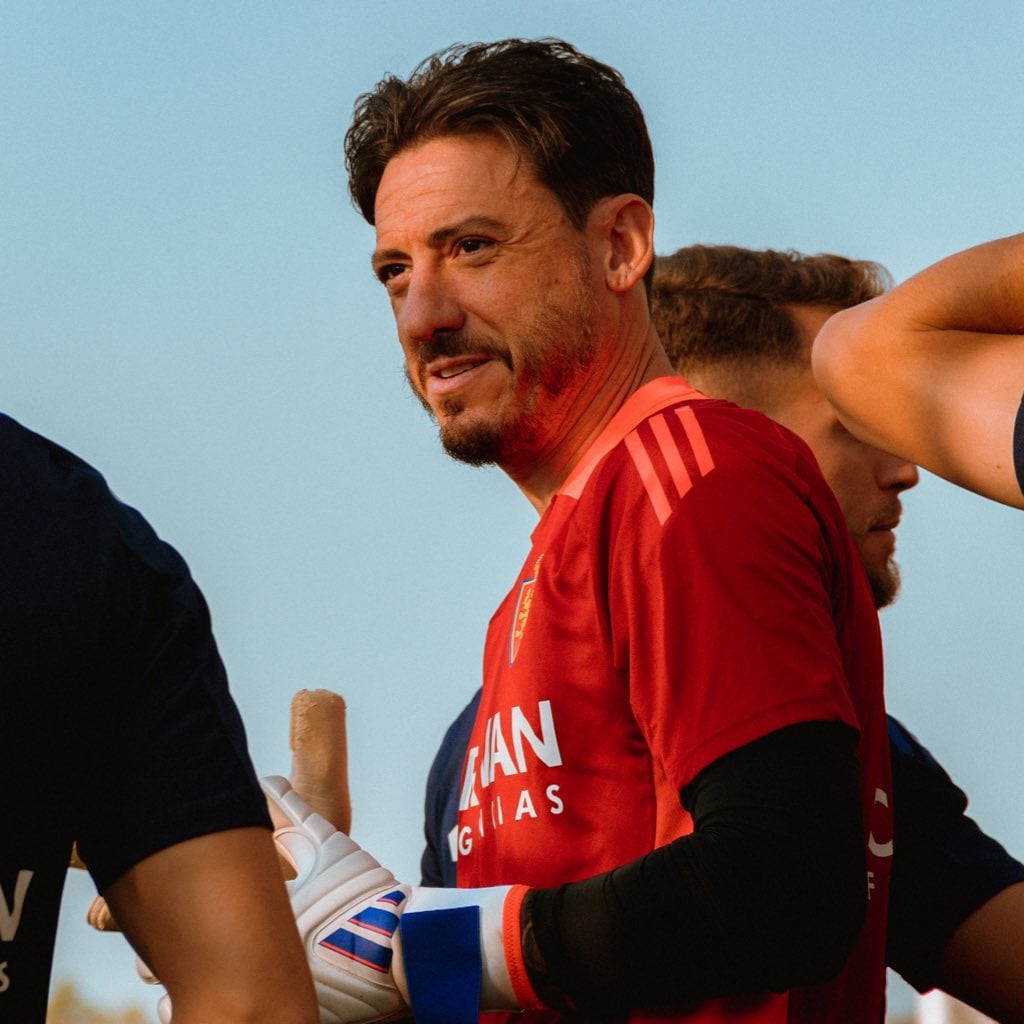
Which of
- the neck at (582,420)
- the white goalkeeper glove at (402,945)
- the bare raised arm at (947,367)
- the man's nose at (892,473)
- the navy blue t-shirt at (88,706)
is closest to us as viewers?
the navy blue t-shirt at (88,706)

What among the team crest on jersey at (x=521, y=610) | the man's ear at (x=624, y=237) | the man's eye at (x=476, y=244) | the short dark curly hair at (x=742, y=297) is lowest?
the team crest on jersey at (x=521, y=610)

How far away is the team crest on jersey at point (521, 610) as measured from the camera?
2104 millimetres

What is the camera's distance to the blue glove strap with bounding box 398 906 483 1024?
190 cm

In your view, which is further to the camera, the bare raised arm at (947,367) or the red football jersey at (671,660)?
the red football jersey at (671,660)

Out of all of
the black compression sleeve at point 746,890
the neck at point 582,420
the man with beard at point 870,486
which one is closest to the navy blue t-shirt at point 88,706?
the black compression sleeve at point 746,890

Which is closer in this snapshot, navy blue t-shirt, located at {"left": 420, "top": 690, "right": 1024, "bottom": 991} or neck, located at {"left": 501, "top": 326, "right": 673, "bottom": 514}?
neck, located at {"left": 501, "top": 326, "right": 673, "bottom": 514}

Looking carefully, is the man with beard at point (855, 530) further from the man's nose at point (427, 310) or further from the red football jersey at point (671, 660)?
the man's nose at point (427, 310)

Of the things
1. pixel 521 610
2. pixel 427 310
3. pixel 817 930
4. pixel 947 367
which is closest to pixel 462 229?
pixel 427 310

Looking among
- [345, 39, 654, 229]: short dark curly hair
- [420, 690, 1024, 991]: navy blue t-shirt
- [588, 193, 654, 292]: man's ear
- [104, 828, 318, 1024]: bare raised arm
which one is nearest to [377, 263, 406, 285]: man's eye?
[345, 39, 654, 229]: short dark curly hair

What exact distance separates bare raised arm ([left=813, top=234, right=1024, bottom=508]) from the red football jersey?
26cm

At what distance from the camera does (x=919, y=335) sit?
1614 mm

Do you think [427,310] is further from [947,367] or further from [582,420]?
[947,367]

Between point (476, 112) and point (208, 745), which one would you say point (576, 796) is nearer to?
point (208, 745)

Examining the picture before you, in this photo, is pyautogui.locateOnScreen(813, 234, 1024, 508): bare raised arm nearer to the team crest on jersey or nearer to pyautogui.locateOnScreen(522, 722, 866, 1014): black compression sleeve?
pyautogui.locateOnScreen(522, 722, 866, 1014): black compression sleeve
